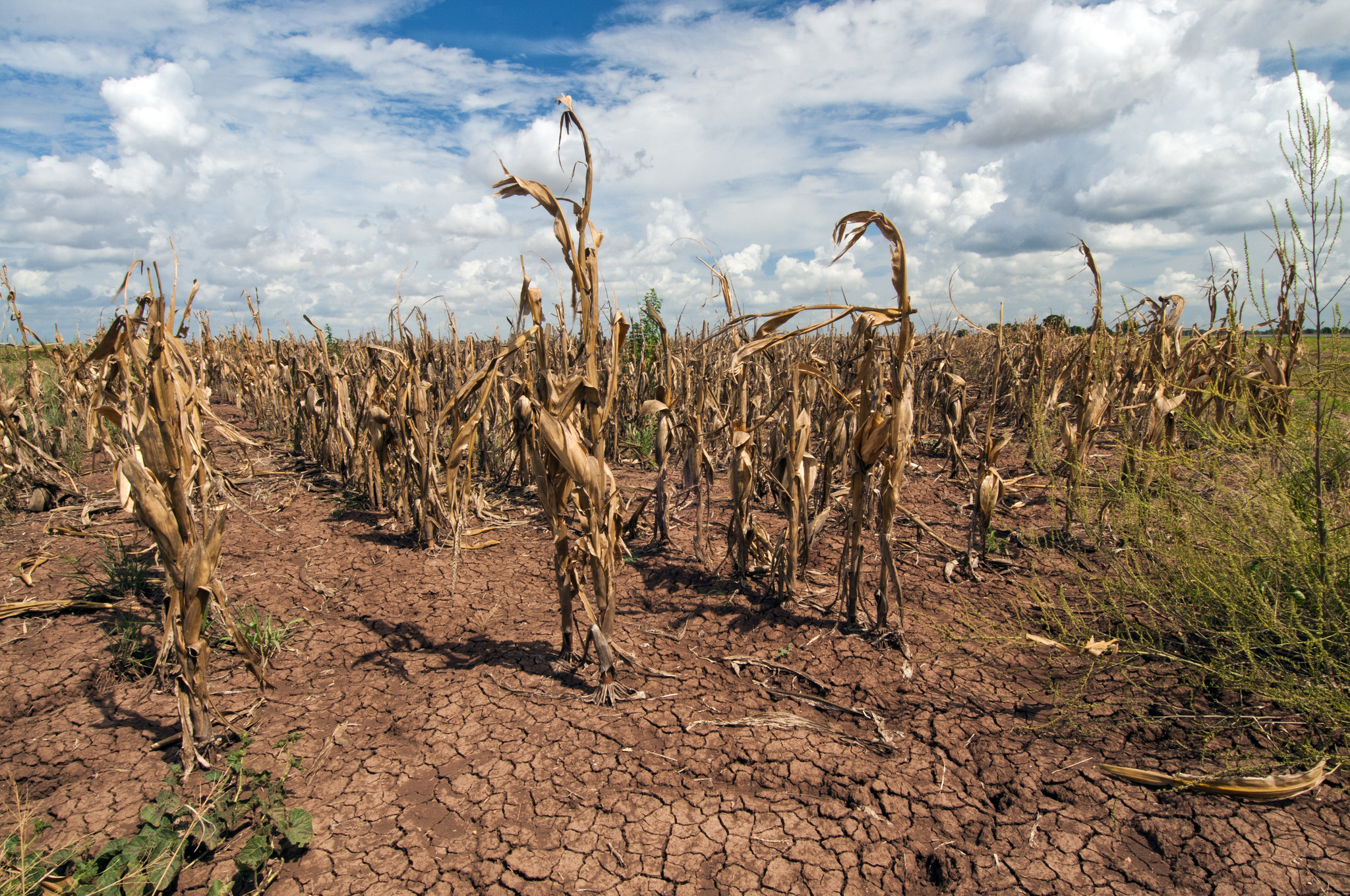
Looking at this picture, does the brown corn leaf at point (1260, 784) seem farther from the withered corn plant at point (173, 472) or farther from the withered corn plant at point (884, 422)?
the withered corn plant at point (173, 472)

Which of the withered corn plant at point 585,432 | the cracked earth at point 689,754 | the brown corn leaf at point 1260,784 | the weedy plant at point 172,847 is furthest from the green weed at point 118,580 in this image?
the brown corn leaf at point 1260,784

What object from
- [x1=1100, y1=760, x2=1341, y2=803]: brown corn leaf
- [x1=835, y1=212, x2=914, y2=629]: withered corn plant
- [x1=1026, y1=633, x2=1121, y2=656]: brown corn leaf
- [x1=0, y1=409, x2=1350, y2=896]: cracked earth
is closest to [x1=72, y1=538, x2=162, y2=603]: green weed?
[x1=0, y1=409, x2=1350, y2=896]: cracked earth

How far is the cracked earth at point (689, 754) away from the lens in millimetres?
1868

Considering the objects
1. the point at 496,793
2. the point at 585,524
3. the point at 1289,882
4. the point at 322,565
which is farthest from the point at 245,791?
the point at 1289,882

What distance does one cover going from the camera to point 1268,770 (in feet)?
6.78

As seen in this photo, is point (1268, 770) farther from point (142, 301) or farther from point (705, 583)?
point (142, 301)

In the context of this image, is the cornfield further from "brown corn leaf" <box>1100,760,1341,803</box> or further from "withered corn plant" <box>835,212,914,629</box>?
"brown corn leaf" <box>1100,760,1341,803</box>

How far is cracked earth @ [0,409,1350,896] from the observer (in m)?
1.87

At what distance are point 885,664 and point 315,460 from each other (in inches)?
240

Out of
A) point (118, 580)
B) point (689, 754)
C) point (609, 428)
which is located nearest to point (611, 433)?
point (609, 428)

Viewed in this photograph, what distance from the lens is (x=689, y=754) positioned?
236cm

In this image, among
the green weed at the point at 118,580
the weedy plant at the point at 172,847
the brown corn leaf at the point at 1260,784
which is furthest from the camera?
the green weed at the point at 118,580

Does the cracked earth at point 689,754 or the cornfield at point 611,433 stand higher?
the cornfield at point 611,433

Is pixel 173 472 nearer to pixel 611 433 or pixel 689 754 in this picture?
pixel 689 754
